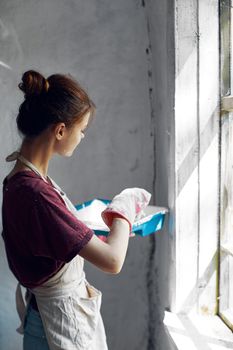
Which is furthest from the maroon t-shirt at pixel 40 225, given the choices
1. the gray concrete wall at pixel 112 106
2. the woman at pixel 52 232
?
the gray concrete wall at pixel 112 106

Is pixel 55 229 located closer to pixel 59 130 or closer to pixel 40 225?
pixel 40 225

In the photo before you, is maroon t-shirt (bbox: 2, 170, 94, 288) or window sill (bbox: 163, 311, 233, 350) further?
window sill (bbox: 163, 311, 233, 350)

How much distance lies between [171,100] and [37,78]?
14.9 inches

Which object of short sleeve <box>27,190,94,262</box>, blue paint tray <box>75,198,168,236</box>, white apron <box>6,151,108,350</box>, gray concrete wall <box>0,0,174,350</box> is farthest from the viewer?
gray concrete wall <box>0,0,174,350</box>

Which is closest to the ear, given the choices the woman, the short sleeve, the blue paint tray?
the woman

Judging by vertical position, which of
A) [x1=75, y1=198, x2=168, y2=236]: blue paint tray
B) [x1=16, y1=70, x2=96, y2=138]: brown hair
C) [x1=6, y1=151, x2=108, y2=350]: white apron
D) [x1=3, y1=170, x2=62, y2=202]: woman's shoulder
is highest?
[x1=16, y1=70, x2=96, y2=138]: brown hair

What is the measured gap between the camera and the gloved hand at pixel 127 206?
37.8 inches

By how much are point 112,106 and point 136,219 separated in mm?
469

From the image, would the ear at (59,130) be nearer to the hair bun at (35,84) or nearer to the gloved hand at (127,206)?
the hair bun at (35,84)

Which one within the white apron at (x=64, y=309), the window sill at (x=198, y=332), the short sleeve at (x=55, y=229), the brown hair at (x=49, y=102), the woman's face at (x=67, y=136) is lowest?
the window sill at (x=198, y=332)

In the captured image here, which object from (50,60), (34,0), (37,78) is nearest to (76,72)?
(50,60)

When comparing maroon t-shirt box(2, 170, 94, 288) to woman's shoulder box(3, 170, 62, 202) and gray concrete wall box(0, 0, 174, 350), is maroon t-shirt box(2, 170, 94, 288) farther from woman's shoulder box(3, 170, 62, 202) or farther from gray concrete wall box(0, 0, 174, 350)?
gray concrete wall box(0, 0, 174, 350)

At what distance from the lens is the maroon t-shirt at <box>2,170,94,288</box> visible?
0.81 metres

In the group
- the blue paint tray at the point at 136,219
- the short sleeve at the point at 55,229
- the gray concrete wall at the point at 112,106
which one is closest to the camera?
the short sleeve at the point at 55,229
